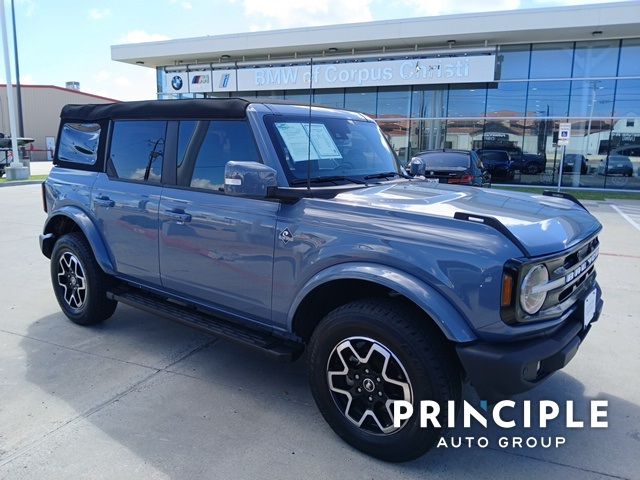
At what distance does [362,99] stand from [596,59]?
9556 mm

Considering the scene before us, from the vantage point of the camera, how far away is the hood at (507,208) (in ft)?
8.71

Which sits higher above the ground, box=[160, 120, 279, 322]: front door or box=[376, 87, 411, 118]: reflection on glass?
box=[376, 87, 411, 118]: reflection on glass

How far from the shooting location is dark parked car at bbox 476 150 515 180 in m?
21.4

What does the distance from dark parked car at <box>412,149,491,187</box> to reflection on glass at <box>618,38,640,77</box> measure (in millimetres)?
12393

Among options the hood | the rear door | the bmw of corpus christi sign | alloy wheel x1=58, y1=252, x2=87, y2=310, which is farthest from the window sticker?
the bmw of corpus christi sign

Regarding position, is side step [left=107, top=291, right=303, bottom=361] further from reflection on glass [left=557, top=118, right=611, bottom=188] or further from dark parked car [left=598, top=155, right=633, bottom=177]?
dark parked car [left=598, top=155, right=633, bottom=177]

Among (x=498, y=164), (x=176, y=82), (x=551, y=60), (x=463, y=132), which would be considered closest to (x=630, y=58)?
(x=551, y=60)

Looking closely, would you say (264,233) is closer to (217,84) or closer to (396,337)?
(396,337)

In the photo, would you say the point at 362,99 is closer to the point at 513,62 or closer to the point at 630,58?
the point at 513,62

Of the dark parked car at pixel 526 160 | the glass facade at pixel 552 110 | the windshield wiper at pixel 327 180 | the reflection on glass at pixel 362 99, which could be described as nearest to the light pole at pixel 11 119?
the glass facade at pixel 552 110

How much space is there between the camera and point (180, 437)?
300cm

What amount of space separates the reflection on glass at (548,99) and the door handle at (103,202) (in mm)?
20052

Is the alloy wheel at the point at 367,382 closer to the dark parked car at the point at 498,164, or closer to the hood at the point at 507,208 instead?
the hood at the point at 507,208

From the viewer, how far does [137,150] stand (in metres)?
4.21
